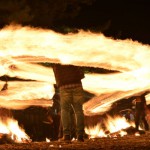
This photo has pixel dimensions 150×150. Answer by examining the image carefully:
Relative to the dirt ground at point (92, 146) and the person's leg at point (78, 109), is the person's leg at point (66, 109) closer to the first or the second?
the person's leg at point (78, 109)

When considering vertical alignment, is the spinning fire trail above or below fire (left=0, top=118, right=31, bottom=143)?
above

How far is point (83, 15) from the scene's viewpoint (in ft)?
43.4

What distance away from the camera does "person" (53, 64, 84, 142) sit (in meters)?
7.18

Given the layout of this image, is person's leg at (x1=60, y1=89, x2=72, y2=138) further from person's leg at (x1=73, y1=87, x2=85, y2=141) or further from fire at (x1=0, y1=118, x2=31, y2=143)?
fire at (x1=0, y1=118, x2=31, y2=143)

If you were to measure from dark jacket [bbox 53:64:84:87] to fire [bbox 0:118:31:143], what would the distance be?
2.28 metres

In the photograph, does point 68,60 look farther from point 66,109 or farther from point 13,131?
point 13,131

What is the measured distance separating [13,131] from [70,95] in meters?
2.73

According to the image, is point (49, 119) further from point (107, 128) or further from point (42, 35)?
point (42, 35)

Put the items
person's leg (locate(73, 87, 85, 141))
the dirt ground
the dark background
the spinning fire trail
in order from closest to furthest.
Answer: the dirt ground
person's leg (locate(73, 87, 85, 141))
the spinning fire trail
the dark background

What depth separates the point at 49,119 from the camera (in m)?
11.1

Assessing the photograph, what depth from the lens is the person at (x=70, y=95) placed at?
718cm

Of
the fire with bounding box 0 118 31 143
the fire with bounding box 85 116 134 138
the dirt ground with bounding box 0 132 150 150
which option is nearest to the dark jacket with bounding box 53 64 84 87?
the dirt ground with bounding box 0 132 150 150

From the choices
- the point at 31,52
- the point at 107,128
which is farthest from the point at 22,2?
the point at 107,128

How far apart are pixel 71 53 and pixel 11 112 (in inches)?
140
